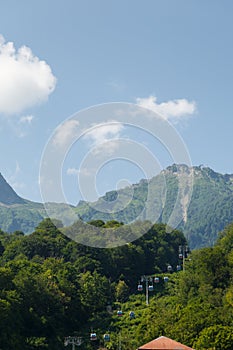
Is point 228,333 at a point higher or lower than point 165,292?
lower

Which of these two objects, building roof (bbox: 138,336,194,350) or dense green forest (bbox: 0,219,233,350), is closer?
building roof (bbox: 138,336,194,350)

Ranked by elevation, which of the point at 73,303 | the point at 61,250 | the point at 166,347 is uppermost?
the point at 61,250

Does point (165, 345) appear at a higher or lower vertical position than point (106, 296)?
lower

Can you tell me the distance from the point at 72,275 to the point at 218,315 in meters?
21.2

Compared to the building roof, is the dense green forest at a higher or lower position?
higher

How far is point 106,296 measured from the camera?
65625 mm

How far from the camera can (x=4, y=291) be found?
45.2 meters

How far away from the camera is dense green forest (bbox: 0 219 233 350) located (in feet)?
135

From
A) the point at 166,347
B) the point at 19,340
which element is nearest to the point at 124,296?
the point at 19,340

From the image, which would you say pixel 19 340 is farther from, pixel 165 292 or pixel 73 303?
pixel 165 292

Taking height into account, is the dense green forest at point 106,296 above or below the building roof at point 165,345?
above

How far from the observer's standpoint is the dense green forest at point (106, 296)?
41.2 m

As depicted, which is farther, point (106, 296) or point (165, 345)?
point (106, 296)

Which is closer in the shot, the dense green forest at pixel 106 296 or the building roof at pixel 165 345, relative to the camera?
the building roof at pixel 165 345
